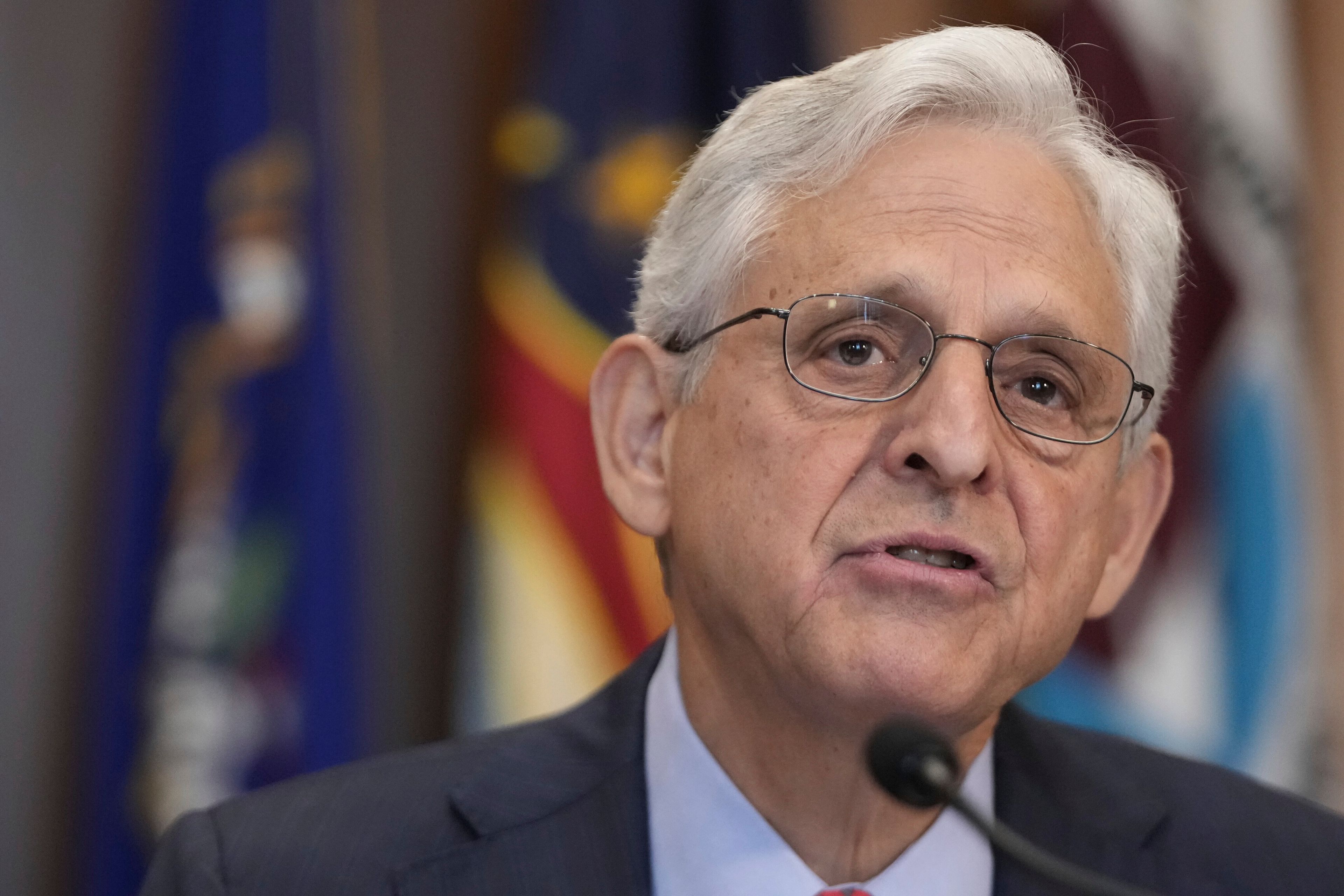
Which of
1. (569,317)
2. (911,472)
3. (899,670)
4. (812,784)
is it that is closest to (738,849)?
(812,784)

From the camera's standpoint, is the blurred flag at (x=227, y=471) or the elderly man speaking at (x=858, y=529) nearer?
the elderly man speaking at (x=858, y=529)

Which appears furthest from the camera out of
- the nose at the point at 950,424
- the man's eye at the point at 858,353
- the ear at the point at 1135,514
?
the ear at the point at 1135,514

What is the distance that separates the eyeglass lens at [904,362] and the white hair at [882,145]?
13 cm

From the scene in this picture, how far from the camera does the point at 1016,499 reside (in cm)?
139

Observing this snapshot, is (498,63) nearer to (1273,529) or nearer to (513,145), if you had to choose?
(513,145)

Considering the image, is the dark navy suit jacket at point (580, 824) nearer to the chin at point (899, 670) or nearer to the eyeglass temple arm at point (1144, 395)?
the chin at point (899, 670)

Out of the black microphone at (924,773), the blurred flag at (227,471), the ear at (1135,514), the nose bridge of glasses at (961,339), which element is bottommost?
the blurred flag at (227,471)

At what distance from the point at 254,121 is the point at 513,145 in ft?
1.68

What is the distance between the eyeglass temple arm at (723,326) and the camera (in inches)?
57.4

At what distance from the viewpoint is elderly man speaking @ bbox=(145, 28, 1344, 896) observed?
4.44 ft

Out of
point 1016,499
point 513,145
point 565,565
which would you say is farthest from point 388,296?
point 1016,499

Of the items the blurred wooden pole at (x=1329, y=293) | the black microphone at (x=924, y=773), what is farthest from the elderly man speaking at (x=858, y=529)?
the blurred wooden pole at (x=1329, y=293)

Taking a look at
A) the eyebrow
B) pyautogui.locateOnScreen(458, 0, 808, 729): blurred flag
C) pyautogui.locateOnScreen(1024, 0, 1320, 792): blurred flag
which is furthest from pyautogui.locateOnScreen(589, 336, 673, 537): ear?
pyautogui.locateOnScreen(1024, 0, 1320, 792): blurred flag

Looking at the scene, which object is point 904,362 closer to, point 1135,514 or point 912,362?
point 912,362
